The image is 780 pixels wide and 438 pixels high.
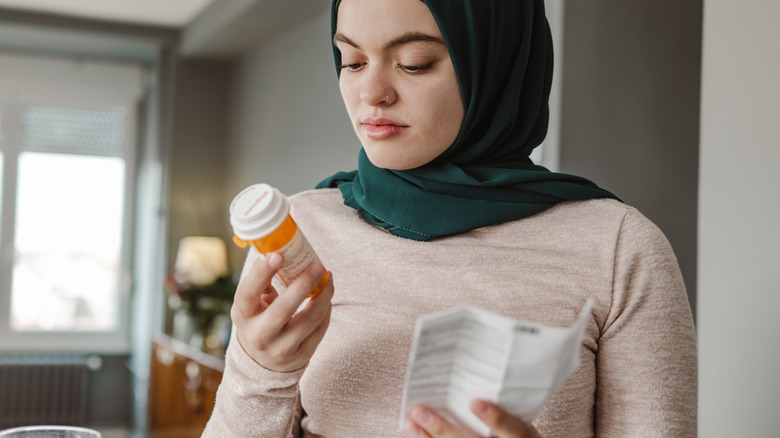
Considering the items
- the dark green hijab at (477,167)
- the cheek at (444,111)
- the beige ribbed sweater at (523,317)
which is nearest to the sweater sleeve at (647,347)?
the beige ribbed sweater at (523,317)

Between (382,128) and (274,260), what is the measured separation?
0.29 meters

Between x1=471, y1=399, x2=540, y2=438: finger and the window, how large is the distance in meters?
5.56

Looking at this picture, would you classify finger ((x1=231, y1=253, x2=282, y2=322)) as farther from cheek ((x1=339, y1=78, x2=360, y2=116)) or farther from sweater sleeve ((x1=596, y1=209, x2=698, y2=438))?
sweater sleeve ((x1=596, y1=209, x2=698, y2=438))

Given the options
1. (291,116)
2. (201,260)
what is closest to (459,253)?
(291,116)

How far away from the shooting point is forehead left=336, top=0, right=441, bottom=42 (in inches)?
36.8

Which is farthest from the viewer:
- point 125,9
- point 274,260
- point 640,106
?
point 125,9

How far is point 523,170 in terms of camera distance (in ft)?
3.35

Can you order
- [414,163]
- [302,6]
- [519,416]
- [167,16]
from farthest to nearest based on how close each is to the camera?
[167,16]
[302,6]
[414,163]
[519,416]

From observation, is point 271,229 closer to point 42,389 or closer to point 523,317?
point 523,317

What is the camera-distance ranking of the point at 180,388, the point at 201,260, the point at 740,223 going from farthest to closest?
the point at 201,260 → the point at 180,388 → the point at 740,223

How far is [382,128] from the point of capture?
3.15ft

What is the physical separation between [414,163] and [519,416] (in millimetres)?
428

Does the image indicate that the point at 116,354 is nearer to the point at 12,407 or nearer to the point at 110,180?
the point at 12,407

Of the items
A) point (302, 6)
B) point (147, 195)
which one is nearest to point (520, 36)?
point (302, 6)
